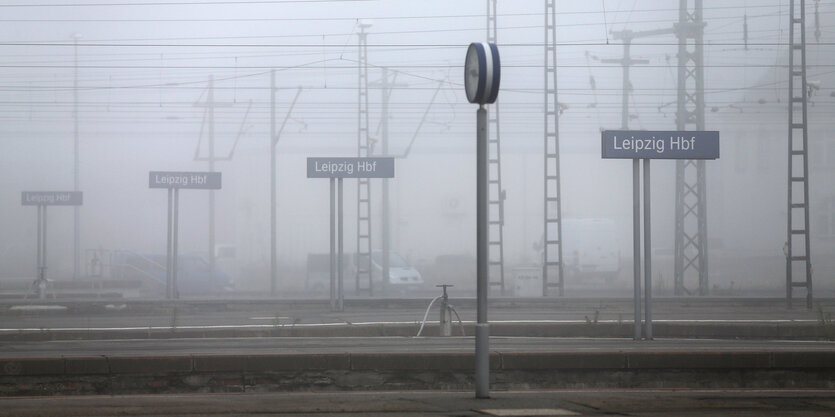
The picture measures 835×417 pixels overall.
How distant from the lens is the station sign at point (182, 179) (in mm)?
25781

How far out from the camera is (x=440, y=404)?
8.54m

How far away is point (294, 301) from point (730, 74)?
17.6 meters

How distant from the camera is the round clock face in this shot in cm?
830

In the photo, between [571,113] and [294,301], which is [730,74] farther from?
[294,301]

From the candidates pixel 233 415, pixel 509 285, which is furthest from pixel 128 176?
pixel 233 415

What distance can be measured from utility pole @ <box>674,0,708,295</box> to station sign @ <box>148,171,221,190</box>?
1382cm

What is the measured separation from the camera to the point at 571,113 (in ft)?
126

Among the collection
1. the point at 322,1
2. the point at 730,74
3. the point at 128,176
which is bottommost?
the point at 128,176

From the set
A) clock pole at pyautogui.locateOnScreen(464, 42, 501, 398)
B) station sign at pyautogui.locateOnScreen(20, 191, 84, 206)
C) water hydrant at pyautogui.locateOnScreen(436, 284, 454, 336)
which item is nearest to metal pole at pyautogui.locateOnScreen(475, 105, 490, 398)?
clock pole at pyautogui.locateOnScreen(464, 42, 501, 398)

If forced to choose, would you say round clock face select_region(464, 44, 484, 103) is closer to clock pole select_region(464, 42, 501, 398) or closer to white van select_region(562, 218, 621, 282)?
clock pole select_region(464, 42, 501, 398)

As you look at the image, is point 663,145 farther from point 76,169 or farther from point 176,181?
point 76,169

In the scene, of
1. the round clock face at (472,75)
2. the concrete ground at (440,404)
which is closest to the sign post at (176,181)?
the concrete ground at (440,404)

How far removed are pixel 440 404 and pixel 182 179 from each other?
18.6 meters

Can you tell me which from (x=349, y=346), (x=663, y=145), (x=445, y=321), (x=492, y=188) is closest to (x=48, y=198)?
(x=492, y=188)
